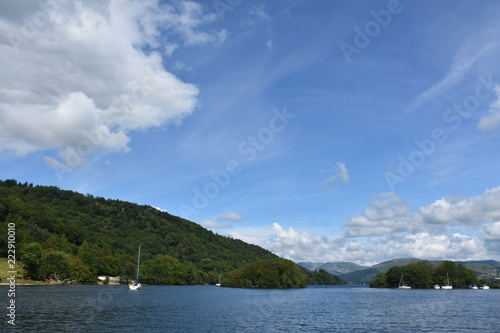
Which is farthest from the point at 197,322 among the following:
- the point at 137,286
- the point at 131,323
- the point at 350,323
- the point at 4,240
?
the point at 4,240

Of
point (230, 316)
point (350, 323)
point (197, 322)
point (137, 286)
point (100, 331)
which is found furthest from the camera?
point (137, 286)

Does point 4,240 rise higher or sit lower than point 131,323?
higher

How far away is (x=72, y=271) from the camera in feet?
604

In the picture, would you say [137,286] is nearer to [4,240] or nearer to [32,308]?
[4,240]

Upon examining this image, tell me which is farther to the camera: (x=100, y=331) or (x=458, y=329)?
(x=458, y=329)

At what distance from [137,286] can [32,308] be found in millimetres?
101659

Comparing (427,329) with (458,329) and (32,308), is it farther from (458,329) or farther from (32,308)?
(32,308)

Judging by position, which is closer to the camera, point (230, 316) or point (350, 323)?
point (350, 323)

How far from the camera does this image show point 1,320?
53.4m

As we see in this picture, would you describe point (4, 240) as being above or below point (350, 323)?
above

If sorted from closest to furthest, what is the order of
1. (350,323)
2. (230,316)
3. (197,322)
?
(197,322)
(350,323)
(230,316)

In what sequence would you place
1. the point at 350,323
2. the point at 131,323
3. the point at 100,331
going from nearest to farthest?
the point at 100,331 → the point at 131,323 → the point at 350,323

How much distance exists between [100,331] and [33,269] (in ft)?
480

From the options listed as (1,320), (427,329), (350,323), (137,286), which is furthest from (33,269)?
(427,329)
